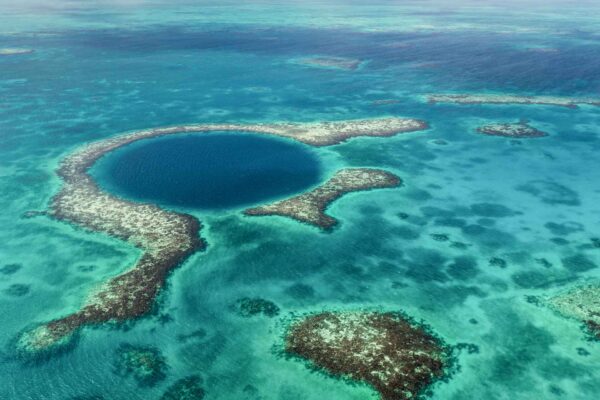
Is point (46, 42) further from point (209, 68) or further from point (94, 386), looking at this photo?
point (94, 386)

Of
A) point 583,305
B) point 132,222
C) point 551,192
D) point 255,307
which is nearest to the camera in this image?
point 583,305

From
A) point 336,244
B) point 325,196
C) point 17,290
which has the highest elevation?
point 325,196

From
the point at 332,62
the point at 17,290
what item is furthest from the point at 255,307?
the point at 332,62

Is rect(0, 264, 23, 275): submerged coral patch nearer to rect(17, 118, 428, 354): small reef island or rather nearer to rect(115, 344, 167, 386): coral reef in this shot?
rect(17, 118, 428, 354): small reef island

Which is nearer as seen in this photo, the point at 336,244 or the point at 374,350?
the point at 374,350

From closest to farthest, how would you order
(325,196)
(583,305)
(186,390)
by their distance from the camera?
(186,390)
(583,305)
(325,196)

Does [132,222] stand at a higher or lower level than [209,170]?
lower

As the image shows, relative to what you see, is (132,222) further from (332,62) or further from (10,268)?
(332,62)

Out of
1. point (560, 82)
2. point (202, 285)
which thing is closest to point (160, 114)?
point (202, 285)
